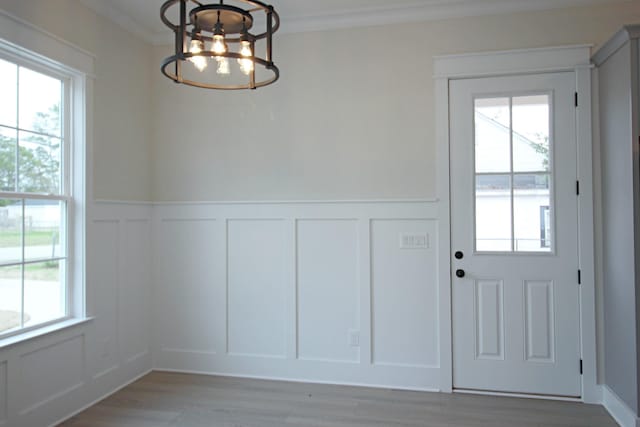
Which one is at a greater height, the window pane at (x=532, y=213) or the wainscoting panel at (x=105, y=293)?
the window pane at (x=532, y=213)

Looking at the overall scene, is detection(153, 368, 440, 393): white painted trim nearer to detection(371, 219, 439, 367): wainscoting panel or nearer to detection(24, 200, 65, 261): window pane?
detection(371, 219, 439, 367): wainscoting panel

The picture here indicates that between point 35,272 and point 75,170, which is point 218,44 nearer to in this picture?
point 75,170

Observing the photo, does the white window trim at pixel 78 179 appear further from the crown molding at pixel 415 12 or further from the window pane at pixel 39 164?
the crown molding at pixel 415 12

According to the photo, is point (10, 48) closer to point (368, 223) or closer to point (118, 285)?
point (118, 285)

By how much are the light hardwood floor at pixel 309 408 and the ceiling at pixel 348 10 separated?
285 centimetres

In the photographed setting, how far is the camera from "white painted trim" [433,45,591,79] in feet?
10.6

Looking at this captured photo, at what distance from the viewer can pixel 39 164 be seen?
292cm

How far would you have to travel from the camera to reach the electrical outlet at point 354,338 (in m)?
3.53

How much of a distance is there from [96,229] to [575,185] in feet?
11.4

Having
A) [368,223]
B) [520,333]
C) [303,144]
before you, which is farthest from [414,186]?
[520,333]

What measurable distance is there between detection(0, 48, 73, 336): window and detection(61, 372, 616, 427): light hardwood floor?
0.84 m

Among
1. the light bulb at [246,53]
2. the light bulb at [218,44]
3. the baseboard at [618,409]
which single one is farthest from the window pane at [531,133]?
the light bulb at [218,44]

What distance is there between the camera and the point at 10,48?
2.63 metres

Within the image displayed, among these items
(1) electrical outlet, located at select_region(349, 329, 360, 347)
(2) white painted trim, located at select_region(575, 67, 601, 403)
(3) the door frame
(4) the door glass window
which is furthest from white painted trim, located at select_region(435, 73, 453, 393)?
(2) white painted trim, located at select_region(575, 67, 601, 403)
